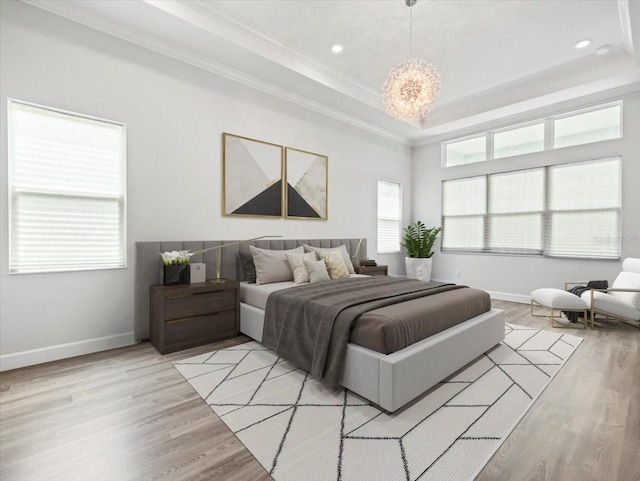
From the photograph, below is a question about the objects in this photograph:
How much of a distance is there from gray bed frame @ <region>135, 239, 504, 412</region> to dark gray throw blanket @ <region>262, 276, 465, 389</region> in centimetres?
14

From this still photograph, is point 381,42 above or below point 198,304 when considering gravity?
above

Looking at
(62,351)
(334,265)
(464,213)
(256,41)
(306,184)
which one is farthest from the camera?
(464,213)

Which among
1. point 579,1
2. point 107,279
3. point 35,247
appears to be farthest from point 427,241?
point 35,247

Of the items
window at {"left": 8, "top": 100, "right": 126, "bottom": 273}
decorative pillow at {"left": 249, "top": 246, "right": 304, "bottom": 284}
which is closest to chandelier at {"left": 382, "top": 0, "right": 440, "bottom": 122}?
decorative pillow at {"left": 249, "top": 246, "right": 304, "bottom": 284}

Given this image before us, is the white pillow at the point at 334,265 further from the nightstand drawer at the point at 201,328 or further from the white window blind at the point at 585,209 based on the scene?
the white window blind at the point at 585,209

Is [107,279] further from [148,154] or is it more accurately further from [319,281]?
[319,281]

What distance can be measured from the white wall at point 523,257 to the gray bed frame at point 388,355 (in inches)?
101

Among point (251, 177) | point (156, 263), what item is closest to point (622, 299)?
point (251, 177)

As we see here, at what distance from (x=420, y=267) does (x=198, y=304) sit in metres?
4.33

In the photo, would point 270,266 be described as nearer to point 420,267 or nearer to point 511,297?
point 420,267

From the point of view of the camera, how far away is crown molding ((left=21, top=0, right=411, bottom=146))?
9.16 feet

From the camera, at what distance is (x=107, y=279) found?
3.10 metres

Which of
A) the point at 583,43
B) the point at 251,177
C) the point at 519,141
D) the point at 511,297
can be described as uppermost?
the point at 583,43

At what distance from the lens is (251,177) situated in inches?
164
